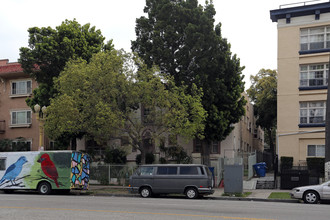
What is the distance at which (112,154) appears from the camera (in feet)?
112

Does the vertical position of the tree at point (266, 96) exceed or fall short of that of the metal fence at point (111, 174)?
it exceeds it

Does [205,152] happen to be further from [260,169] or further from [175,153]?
[260,169]

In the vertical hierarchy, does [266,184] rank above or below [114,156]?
below

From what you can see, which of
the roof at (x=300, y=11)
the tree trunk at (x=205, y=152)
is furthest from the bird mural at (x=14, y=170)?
the roof at (x=300, y=11)

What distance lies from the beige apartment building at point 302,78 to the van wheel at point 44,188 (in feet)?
57.0

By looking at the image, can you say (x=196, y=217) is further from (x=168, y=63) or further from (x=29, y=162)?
(x=168, y=63)

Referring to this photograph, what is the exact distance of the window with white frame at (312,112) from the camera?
3134cm

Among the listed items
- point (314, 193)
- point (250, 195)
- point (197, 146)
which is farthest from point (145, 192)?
point (197, 146)

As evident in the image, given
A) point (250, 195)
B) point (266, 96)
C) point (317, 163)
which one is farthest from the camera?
point (266, 96)

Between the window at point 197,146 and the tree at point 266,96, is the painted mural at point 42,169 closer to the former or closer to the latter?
the window at point 197,146

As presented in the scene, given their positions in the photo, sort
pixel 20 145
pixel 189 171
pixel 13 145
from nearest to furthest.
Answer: pixel 189 171 → pixel 20 145 → pixel 13 145

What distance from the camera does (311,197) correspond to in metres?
19.1

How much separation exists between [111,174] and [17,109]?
1397 centimetres

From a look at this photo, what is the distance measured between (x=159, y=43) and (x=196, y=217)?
1888 centimetres
